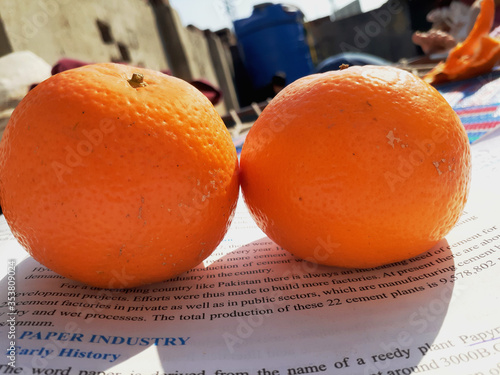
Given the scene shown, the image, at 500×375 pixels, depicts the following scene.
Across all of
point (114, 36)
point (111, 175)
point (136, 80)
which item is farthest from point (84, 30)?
point (111, 175)

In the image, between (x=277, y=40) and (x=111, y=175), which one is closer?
(x=111, y=175)

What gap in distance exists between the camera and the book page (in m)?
0.51

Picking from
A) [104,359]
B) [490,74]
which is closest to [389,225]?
[104,359]

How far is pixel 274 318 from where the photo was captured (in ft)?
2.05

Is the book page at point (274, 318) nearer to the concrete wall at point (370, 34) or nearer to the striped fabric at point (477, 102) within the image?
the striped fabric at point (477, 102)

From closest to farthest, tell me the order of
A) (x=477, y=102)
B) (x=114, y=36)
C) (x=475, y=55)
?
(x=477, y=102)
(x=475, y=55)
(x=114, y=36)

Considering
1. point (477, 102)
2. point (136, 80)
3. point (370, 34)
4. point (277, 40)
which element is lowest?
point (370, 34)

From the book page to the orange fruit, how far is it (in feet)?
0.28

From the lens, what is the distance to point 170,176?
62 cm

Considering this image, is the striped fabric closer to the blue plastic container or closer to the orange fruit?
the orange fruit

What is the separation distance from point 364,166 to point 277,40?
682 cm

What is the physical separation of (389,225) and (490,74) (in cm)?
253

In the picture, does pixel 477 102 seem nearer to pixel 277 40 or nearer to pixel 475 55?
pixel 475 55

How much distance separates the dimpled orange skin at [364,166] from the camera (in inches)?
25.0
